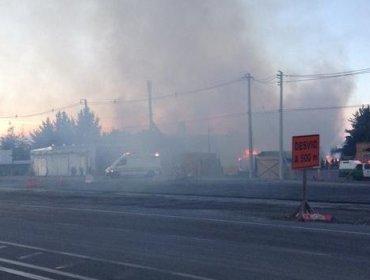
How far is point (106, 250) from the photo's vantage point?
12250mm

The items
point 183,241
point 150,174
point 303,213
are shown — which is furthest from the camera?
point 150,174

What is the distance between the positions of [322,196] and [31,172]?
45.7 meters

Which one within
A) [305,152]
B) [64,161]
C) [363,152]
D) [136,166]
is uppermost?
[363,152]

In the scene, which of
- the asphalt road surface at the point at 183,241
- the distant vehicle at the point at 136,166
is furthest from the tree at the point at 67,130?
the asphalt road surface at the point at 183,241

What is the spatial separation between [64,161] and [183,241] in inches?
2011

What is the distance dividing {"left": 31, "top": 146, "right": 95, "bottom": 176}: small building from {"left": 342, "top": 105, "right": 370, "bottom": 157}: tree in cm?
2948

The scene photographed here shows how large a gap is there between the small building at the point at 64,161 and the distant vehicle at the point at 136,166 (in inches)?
358

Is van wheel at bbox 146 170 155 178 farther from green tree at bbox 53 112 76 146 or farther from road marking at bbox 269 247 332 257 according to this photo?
green tree at bbox 53 112 76 146

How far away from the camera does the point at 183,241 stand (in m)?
13.4

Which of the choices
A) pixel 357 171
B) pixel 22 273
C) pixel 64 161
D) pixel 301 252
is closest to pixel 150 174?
pixel 357 171

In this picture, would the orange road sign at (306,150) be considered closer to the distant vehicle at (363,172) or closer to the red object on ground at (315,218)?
the red object on ground at (315,218)

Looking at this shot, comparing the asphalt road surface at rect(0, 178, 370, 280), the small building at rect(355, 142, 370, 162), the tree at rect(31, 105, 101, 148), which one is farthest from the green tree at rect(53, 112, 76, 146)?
the asphalt road surface at rect(0, 178, 370, 280)

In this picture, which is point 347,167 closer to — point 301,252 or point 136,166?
point 136,166

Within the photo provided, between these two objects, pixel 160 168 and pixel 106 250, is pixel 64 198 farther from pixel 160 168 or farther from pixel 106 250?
pixel 160 168
